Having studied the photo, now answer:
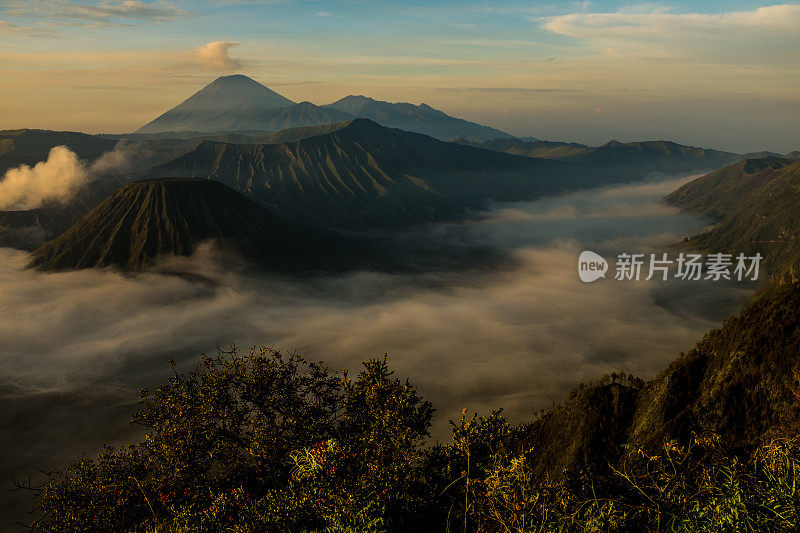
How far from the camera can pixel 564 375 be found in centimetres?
14812

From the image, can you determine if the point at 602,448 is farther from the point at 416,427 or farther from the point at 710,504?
the point at 710,504

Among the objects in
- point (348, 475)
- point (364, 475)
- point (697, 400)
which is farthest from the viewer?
point (697, 400)

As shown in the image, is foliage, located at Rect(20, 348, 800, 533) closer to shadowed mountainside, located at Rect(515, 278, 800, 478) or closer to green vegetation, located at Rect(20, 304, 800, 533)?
green vegetation, located at Rect(20, 304, 800, 533)

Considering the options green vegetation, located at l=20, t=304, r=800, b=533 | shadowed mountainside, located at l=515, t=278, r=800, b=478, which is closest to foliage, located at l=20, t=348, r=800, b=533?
green vegetation, located at l=20, t=304, r=800, b=533

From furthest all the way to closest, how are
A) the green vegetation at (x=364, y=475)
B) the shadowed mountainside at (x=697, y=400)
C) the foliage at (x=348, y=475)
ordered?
the shadowed mountainside at (x=697, y=400)
the foliage at (x=348, y=475)
the green vegetation at (x=364, y=475)

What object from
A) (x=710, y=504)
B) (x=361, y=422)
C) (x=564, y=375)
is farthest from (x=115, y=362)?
(x=710, y=504)

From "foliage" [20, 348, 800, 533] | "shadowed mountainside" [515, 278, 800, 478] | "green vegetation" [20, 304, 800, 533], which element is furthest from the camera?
"shadowed mountainside" [515, 278, 800, 478]

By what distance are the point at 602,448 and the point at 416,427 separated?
907 inches

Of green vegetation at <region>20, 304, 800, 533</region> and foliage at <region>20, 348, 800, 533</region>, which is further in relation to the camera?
foliage at <region>20, 348, 800, 533</region>

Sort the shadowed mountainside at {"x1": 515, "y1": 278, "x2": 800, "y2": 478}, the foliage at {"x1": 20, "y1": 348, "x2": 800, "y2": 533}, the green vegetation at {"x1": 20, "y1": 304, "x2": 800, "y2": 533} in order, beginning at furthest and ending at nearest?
the shadowed mountainside at {"x1": 515, "y1": 278, "x2": 800, "y2": 478}, the foliage at {"x1": 20, "y1": 348, "x2": 800, "y2": 533}, the green vegetation at {"x1": 20, "y1": 304, "x2": 800, "y2": 533}

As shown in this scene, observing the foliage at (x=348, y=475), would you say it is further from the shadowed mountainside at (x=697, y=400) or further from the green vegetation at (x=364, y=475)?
the shadowed mountainside at (x=697, y=400)

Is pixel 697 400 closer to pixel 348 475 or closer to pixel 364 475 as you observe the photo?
pixel 364 475

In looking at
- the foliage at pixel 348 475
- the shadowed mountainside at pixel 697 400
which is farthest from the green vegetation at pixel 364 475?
the shadowed mountainside at pixel 697 400

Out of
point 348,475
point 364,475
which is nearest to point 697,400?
point 364,475
